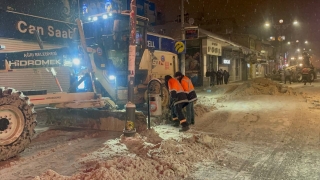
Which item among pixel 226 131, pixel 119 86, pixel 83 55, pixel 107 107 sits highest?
pixel 83 55

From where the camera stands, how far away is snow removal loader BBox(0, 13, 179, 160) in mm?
5996

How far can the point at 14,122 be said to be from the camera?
19.7 feet

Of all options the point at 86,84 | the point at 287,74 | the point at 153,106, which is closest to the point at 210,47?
the point at 287,74

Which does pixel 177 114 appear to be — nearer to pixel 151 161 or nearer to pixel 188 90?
pixel 188 90

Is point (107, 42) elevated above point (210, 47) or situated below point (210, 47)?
below

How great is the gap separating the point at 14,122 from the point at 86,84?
3.10m

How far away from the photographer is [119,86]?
34.3 feet

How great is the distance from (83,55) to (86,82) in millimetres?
1354

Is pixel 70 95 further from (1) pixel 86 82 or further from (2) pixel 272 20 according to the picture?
(2) pixel 272 20

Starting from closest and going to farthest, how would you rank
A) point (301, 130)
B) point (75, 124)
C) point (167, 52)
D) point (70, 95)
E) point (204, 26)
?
point (70, 95), point (301, 130), point (75, 124), point (167, 52), point (204, 26)

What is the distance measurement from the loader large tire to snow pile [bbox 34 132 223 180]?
1.53 meters

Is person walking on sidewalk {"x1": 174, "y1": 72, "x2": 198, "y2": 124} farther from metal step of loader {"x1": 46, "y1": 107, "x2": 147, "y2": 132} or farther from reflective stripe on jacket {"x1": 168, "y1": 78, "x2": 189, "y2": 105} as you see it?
metal step of loader {"x1": 46, "y1": 107, "x2": 147, "y2": 132}

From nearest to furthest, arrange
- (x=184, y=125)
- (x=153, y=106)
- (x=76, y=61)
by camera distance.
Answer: (x=76, y=61)
(x=184, y=125)
(x=153, y=106)

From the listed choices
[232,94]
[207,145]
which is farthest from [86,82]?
[232,94]
